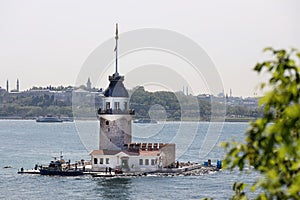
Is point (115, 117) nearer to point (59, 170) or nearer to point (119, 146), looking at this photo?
point (119, 146)

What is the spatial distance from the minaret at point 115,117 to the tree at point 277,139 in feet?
185

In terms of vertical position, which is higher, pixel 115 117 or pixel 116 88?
pixel 116 88

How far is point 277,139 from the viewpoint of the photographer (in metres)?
8.04

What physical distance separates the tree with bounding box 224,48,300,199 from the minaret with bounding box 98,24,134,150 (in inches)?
2221

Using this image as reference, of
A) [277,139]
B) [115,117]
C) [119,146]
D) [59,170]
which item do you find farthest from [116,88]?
[277,139]

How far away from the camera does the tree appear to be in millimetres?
7922

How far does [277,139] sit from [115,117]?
58.1 metres

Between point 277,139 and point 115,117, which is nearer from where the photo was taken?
point 277,139

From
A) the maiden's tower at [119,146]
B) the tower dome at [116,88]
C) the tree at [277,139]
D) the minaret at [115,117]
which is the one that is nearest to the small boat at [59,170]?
the maiden's tower at [119,146]

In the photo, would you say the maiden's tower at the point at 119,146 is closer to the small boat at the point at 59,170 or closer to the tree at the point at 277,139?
the small boat at the point at 59,170

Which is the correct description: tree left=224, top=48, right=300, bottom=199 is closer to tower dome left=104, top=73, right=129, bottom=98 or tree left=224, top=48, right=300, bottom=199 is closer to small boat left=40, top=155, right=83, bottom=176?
small boat left=40, top=155, right=83, bottom=176

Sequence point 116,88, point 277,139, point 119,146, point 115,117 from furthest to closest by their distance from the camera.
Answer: point 116,88 < point 115,117 < point 119,146 < point 277,139

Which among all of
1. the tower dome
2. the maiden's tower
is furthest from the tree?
the tower dome

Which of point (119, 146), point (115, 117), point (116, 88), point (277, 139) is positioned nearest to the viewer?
point (277, 139)
